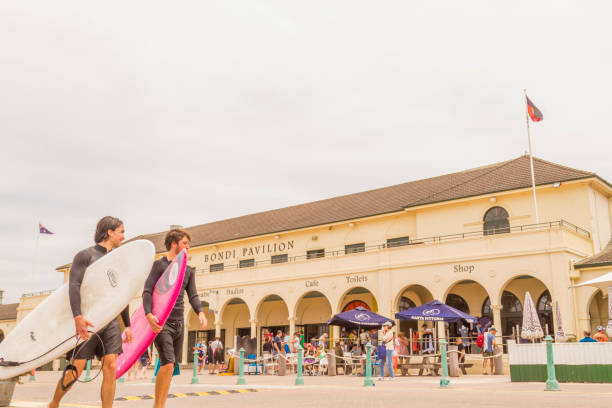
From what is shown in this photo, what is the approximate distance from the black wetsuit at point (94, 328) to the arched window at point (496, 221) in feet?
80.7

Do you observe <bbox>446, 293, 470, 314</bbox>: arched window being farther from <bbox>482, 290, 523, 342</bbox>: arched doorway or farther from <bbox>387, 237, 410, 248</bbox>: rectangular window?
<bbox>387, 237, 410, 248</bbox>: rectangular window

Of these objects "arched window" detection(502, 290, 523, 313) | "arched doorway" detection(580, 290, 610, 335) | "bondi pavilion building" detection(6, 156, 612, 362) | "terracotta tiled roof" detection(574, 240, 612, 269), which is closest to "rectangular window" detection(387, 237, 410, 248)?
"bondi pavilion building" detection(6, 156, 612, 362)

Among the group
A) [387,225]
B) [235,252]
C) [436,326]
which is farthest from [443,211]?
[235,252]

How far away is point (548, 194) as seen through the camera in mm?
27047

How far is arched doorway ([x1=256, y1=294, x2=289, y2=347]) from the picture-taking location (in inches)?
1405

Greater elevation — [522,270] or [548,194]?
[548,194]

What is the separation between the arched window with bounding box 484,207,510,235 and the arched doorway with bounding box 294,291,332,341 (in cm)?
1042

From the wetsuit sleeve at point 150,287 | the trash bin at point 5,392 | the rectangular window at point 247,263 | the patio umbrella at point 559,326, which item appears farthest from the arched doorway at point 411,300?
the wetsuit sleeve at point 150,287

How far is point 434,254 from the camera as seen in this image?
86.2 feet

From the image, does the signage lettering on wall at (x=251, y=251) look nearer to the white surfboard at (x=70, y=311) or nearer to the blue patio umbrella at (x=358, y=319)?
the blue patio umbrella at (x=358, y=319)

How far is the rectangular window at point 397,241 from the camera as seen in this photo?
31.2 meters

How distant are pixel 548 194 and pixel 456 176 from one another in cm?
710

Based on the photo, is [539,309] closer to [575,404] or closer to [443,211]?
[443,211]

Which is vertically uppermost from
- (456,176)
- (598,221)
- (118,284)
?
(456,176)
